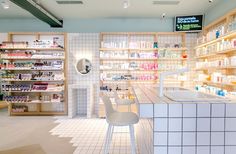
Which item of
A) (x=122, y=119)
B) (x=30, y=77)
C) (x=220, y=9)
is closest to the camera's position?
(x=122, y=119)

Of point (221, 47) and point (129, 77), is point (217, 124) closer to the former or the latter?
Answer: point (221, 47)

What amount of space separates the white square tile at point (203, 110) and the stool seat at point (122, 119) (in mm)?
943

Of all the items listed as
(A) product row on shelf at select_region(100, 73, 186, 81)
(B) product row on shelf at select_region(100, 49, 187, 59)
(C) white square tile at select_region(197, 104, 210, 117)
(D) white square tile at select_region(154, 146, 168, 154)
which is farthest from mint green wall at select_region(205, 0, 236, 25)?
(D) white square tile at select_region(154, 146, 168, 154)

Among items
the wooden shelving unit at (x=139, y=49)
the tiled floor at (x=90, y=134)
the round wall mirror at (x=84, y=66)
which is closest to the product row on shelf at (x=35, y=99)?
the tiled floor at (x=90, y=134)

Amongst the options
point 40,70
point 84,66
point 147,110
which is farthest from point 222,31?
point 40,70

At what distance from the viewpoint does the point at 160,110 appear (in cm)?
157

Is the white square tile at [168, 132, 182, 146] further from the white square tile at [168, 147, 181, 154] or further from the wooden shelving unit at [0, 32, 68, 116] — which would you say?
the wooden shelving unit at [0, 32, 68, 116]

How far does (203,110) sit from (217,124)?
0.17 m

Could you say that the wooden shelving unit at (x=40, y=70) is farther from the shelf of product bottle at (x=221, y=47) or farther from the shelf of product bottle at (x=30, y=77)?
the shelf of product bottle at (x=221, y=47)

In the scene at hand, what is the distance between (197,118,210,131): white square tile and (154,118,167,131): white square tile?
291mm

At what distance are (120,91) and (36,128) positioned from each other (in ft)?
8.31

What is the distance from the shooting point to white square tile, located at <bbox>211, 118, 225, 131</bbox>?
1575 mm

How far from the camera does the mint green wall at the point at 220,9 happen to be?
13.0 feet

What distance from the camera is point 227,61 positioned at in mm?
3723
